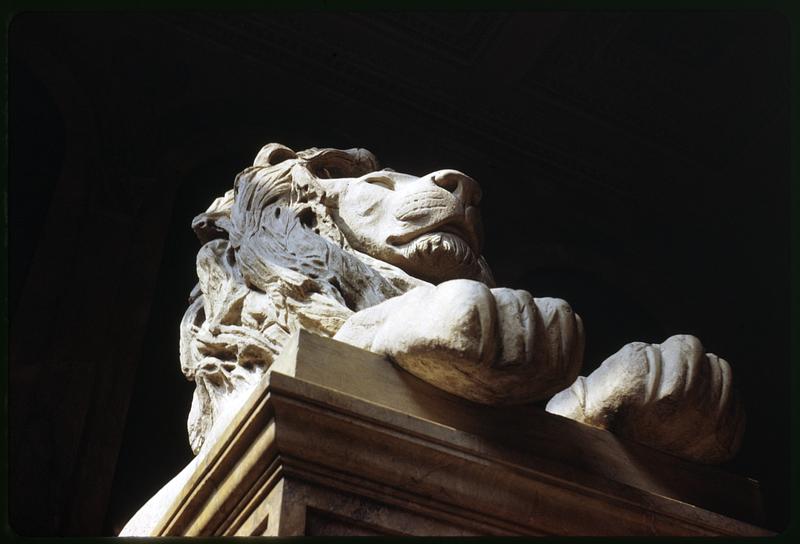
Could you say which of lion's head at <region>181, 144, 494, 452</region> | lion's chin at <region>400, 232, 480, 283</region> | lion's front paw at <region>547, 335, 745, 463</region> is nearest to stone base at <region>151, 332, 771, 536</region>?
lion's front paw at <region>547, 335, 745, 463</region>

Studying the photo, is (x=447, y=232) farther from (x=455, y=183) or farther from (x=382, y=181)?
(x=382, y=181)

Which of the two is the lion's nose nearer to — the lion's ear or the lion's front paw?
the lion's ear

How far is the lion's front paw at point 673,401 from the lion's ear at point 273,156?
1127 millimetres

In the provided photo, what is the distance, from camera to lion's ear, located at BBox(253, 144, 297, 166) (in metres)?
2.70

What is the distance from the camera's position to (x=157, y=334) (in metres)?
4.52

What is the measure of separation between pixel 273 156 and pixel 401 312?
3.55ft

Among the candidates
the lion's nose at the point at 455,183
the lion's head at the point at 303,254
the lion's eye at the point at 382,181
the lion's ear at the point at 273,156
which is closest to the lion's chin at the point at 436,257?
the lion's head at the point at 303,254

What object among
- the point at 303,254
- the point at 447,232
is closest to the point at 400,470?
the point at 303,254

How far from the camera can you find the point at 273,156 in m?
2.73

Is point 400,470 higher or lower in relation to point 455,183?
lower

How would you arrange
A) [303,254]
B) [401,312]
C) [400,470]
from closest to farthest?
[400,470]
[401,312]
[303,254]

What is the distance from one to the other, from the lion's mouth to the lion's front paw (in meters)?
0.61

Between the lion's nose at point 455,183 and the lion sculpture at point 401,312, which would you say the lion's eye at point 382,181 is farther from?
the lion's nose at point 455,183

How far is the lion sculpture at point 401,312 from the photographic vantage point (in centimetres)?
166
